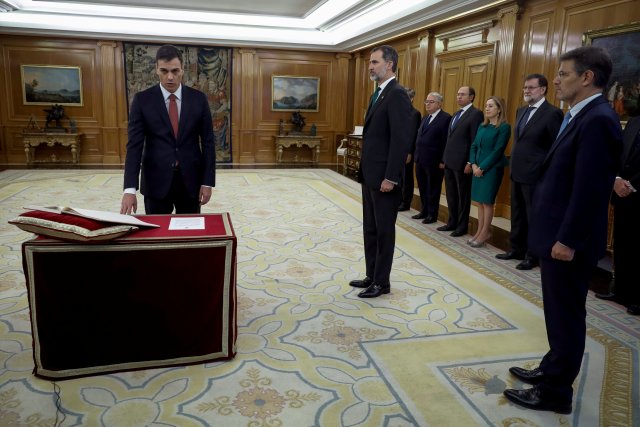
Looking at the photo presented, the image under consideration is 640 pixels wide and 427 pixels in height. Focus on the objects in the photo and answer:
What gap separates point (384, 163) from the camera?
3.40 m

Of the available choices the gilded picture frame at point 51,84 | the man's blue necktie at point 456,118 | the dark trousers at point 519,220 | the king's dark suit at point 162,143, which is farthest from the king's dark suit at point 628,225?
the gilded picture frame at point 51,84

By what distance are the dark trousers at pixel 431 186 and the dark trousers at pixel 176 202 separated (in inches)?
152

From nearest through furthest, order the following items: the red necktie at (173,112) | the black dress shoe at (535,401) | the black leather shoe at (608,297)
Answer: the black dress shoe at (535,401), the red necktie at (173,112), the black leather shoe at (608,297)

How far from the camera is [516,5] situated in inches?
250

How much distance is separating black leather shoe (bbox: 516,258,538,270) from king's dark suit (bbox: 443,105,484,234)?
1.13 metres

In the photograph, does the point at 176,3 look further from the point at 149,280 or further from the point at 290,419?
the point at 290,419

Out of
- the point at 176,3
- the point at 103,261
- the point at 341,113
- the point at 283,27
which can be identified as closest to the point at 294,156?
the point at 341,113

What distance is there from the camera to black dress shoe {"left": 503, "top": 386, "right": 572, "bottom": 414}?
7.39 ft

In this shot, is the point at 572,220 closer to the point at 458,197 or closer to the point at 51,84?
the point at 458,197

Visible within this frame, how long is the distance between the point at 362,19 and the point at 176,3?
3.86m

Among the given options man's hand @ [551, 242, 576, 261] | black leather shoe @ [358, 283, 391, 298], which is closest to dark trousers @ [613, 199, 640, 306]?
black leather shoe @ [358, 283, 391, 298]

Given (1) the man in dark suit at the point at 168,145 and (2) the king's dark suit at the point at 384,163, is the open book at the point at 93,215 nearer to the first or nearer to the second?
(1) the man in dark suit at the point at 168,145

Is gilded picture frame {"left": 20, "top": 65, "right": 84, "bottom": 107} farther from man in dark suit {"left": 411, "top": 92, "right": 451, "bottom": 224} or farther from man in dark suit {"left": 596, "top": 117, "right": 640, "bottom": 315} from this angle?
man in dark suit {"left": 596, "top": 117, "right": 640, "bottom": 315}

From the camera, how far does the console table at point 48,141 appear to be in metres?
10.4
